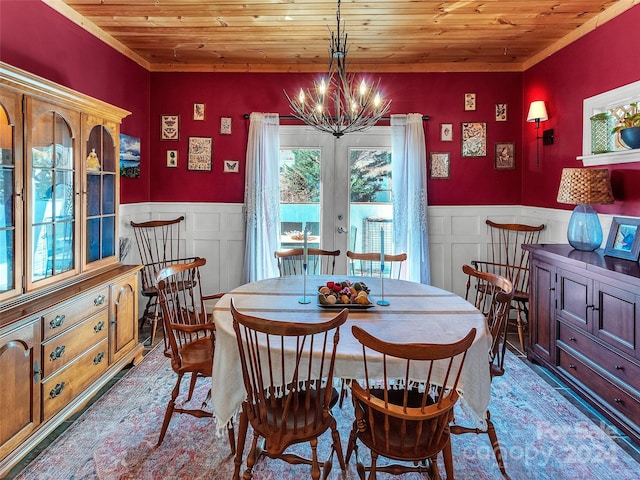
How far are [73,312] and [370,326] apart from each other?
175 centimetres

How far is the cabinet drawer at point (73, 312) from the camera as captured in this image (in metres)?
2.12

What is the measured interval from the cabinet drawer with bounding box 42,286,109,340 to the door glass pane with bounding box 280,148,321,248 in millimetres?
2023

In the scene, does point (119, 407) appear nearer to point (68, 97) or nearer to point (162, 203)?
point (68, 97)

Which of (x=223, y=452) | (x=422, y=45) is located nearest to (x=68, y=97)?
(x=223, y=452)

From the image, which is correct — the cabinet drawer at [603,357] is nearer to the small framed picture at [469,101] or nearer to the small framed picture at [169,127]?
the small framed picture at [469,101]

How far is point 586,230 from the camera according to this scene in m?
2.86

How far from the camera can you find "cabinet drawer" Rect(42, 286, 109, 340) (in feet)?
6.95

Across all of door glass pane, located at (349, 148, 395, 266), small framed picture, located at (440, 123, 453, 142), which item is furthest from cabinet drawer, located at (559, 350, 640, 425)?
small framed picture, located at (440, 123, 453, 142)

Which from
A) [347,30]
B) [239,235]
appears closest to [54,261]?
[239,235]

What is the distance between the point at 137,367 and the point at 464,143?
3.78 m

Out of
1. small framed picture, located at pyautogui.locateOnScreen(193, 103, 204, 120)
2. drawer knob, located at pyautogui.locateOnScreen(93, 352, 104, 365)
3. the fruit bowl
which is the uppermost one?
small framed picture, located at pyautogui.locateOnScreen(193, 103, 204, 120)

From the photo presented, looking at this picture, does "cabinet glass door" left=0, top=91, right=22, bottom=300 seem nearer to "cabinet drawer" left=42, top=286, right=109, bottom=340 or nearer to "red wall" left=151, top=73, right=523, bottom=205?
"cabinet drawer" left=42, top=286, right=109, bottom=340

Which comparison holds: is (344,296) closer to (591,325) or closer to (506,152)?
(591,325)

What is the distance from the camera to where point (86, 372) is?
2.47 metres
